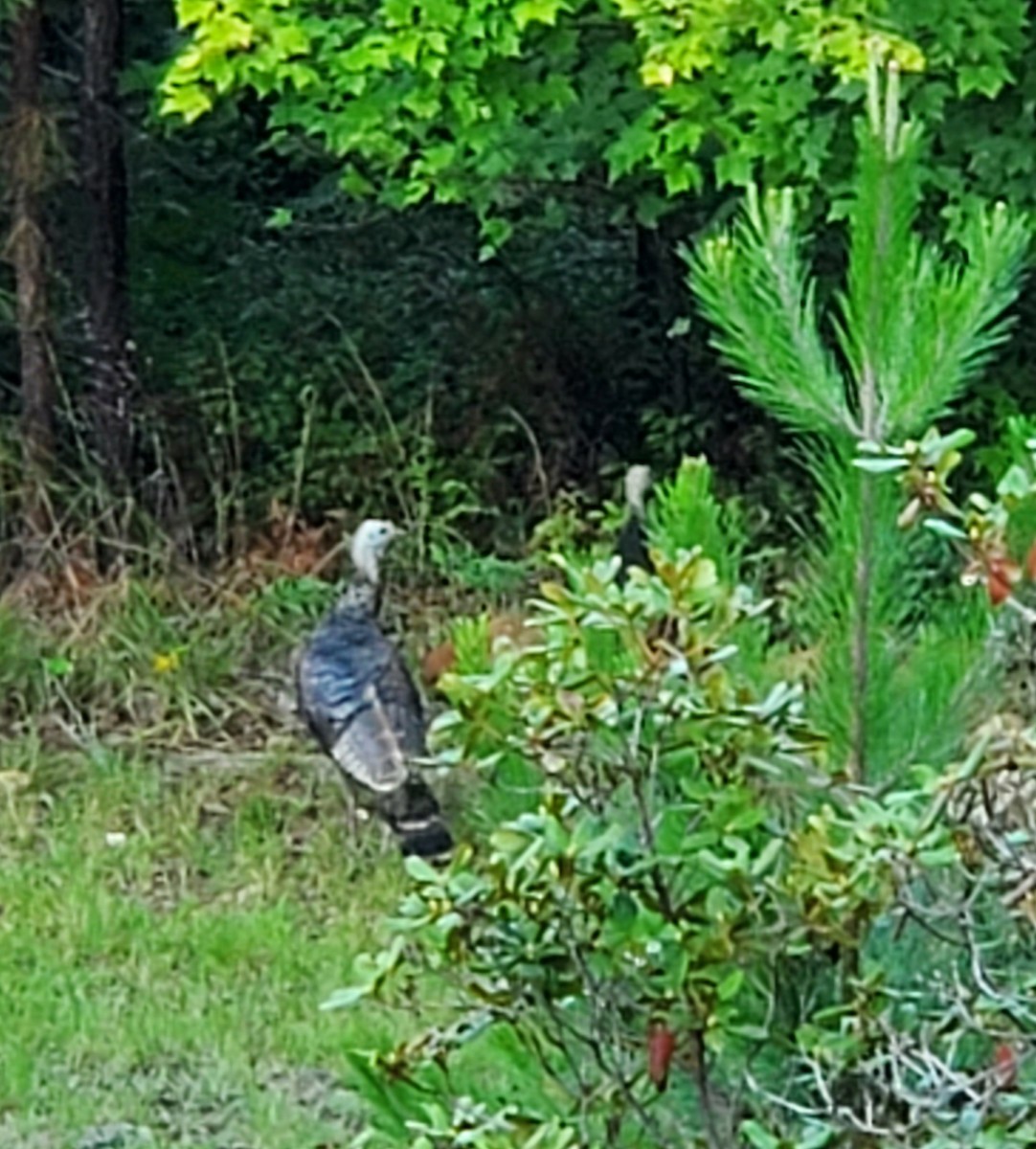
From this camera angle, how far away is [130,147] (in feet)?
31.9

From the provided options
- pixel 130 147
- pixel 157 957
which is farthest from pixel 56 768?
pixel 130 147

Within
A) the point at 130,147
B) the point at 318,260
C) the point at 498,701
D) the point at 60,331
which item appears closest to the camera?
the point at 498,701

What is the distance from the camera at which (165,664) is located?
25.0ft

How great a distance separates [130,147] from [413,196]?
8.77 feet

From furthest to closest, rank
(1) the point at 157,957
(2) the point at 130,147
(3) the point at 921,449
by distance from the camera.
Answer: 1. (2) the point at 130,147
2. (1) the point at 157,957
3. (3) the point at 921,449

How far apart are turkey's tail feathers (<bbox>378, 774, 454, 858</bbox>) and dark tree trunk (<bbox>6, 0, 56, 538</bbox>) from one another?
2566mm

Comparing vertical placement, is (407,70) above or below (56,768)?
above

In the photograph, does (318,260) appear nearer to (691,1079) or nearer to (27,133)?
(27,133)

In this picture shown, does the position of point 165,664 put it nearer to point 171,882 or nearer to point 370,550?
point 370,550

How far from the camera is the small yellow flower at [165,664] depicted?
7.61 metres

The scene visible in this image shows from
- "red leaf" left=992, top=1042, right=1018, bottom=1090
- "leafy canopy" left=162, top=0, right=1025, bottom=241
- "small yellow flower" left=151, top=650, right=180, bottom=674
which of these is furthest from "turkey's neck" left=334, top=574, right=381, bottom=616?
"red leaf" left=992, top=1042, right=1018, bottom=1090

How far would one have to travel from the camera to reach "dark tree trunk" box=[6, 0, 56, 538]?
324 inches

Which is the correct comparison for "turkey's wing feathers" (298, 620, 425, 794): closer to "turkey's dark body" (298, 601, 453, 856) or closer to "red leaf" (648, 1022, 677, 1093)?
"turkey's dark body" (298, 601, 453, 856)

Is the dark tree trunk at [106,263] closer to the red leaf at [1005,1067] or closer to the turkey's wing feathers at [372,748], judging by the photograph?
the turkey's wing feathers at [372,748]
